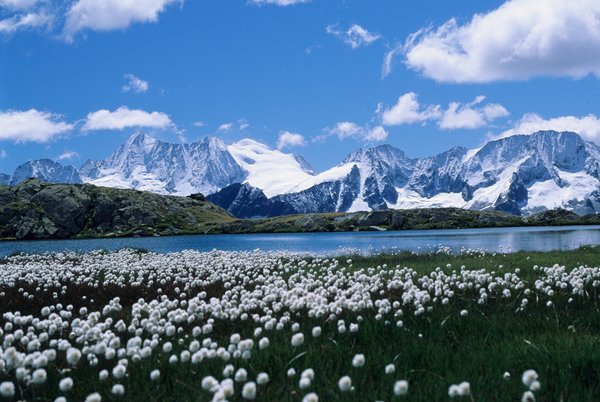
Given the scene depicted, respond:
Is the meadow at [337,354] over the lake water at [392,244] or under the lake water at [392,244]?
over

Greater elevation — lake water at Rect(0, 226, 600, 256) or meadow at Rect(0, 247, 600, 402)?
meadow at Rect(0, 247, 600, 402)

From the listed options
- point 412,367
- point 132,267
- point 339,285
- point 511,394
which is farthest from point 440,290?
point 132,267

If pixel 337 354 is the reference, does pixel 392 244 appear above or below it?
A: below

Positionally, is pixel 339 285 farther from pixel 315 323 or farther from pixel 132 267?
pixel 132 267

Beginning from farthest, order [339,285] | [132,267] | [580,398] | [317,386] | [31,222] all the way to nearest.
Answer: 1. [31,222]
2. [132,267]
3. [339,285]
4. [317,386]
5. [580,398]

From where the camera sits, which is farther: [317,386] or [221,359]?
[221,359]

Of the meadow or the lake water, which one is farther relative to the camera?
the lake water

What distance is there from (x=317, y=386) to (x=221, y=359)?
6.04 ft

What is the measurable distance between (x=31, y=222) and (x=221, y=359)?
205 m

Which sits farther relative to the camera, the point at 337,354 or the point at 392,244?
the point at 392,244

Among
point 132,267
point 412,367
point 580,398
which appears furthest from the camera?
point 132,267

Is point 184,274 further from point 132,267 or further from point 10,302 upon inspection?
point 10,302

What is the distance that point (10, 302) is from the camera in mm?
15227

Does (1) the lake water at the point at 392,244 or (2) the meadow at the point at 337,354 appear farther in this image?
(1) the lake water at the point at 392,244
